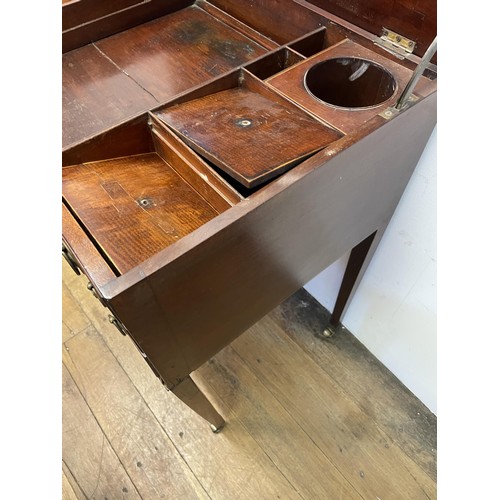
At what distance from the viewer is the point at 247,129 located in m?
0.73

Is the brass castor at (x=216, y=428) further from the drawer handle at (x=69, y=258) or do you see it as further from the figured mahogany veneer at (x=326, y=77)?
the figured mahogany veneer at (x=326, y=77)

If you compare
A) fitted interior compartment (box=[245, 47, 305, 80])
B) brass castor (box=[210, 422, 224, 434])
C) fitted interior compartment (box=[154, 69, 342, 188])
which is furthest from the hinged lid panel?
brass castor (box=[210, 422, 224, 434])

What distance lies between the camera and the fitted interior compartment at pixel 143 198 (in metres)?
0.63

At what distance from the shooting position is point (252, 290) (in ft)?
2.53

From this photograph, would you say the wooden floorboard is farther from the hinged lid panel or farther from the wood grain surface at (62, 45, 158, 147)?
the hinged lid panel

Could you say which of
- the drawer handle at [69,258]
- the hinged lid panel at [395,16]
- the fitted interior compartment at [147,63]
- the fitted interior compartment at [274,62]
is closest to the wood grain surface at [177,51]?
the fitted interior compartment at [147,63]

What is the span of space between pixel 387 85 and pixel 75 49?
0.72 m

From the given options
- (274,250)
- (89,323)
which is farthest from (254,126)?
(89,323)

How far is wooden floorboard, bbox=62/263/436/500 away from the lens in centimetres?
116

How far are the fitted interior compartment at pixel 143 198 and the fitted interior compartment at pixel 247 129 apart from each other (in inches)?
1.2

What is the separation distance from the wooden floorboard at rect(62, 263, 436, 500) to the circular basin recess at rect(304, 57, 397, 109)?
0.81 m

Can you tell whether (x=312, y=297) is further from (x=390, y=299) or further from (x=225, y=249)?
(x=225, y=249)

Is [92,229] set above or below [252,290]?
above

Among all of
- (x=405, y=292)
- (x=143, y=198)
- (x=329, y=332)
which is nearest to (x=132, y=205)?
(x=143, y=198)
